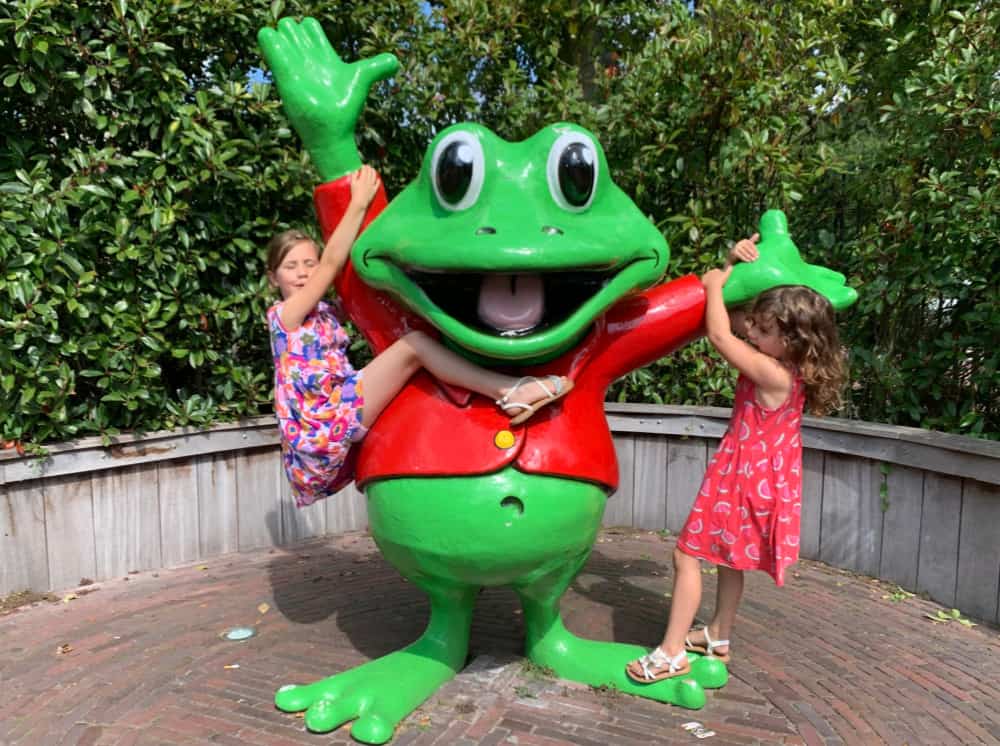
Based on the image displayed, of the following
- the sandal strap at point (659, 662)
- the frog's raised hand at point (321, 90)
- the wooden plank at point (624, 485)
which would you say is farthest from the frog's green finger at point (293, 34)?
the wooden plank at point (624, 485)

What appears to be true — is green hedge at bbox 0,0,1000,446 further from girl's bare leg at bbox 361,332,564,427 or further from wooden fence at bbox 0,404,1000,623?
girl's bare leg at bbox 361,332,564,427

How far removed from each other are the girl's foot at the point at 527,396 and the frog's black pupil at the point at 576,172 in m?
0.57

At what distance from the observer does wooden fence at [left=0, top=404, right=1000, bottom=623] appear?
154 inches

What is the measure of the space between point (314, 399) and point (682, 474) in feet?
10.9

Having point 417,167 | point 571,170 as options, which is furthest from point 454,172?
point 417,167

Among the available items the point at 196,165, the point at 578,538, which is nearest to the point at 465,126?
the point at 578,538

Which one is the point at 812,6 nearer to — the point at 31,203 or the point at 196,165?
the point at 196,165

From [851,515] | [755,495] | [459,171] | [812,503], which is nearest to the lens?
[459,171]

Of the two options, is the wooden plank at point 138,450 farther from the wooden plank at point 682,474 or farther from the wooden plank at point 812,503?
the wooden plank at point 812,503

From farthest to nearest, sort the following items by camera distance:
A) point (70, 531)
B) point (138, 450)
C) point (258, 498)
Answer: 1. point (258, 498)
2. point (138, 450)
3. point (70, 531)

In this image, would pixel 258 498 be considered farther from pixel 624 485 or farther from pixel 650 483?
pixel 650 483

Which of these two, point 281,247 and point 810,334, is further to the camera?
point 281,247

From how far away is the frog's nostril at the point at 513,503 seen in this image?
2457mm

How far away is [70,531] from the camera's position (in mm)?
Answer: 4152
